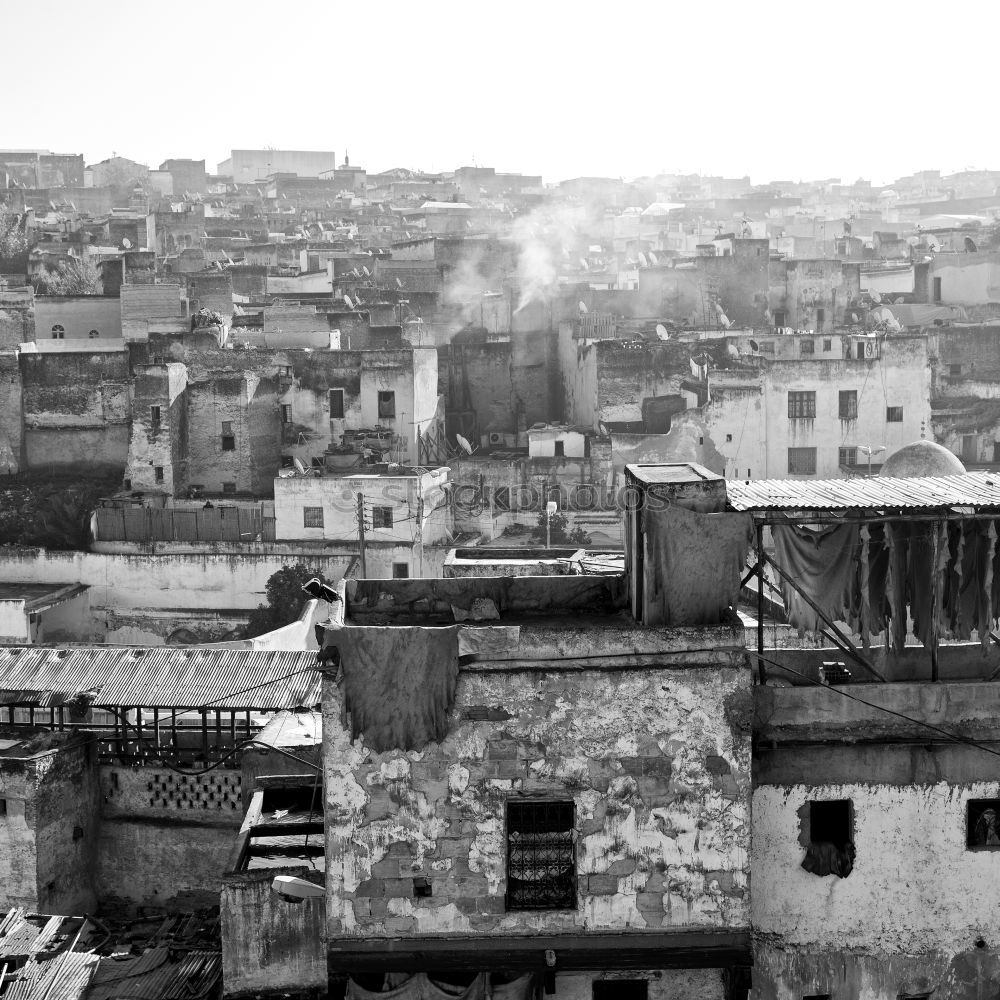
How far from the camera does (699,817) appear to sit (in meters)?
9.66

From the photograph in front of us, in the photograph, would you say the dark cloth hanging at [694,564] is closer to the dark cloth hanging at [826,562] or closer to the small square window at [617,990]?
the dark cloth hanging at [826,562]

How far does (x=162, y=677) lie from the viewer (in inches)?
762

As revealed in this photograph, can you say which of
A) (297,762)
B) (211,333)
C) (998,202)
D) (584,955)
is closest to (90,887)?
(297,762)

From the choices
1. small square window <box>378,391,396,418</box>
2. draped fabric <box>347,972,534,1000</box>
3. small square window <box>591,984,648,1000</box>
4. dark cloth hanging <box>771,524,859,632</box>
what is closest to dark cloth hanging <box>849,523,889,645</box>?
dark cloth hanging <box>771,524,859,632</box>

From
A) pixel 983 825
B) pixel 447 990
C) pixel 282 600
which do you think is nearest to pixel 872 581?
pixel 983 825

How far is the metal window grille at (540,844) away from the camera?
9.71 meters

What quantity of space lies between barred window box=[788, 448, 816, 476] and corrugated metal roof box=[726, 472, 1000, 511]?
23.4m

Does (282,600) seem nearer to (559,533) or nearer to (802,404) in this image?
(559,533)

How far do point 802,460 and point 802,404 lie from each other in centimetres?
127

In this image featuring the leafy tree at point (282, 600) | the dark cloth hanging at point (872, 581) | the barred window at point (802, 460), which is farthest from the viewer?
the barred window at point (802, 460)

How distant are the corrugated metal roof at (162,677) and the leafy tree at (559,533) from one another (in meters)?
10.6

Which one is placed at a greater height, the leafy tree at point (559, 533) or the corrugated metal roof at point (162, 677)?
the leafy tree at point (559, 533)

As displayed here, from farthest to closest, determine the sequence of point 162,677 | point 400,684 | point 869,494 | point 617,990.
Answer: point 162,677, point 869,494, point 617,990, point 400,684

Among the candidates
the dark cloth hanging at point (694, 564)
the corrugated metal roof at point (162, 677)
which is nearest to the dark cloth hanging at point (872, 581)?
the dark cloth hanging at point (694, 564)
